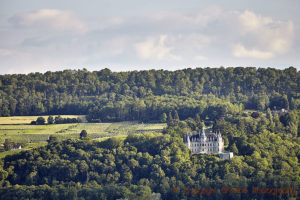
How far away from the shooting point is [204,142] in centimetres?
9075

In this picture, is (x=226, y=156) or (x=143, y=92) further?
(x=143, y=92)

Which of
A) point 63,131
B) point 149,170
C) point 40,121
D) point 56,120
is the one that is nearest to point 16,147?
point 63,131

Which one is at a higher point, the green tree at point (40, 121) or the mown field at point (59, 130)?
the green tree at point (40, 121)

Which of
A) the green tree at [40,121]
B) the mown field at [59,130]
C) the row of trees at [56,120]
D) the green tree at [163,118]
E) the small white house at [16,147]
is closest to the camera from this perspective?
the small white house at [16,147]

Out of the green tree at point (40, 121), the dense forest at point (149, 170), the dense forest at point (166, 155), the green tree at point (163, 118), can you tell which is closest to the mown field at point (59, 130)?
the green tree at point (163, 118)

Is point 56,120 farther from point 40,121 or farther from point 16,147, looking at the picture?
point 16,147

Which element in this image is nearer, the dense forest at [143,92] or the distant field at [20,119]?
the distant field at [20,119]

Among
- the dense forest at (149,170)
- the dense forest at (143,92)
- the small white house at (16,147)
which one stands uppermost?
the dense forest at (143,92)

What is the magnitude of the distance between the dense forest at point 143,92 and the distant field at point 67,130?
463 cm

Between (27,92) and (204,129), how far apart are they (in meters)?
49.8

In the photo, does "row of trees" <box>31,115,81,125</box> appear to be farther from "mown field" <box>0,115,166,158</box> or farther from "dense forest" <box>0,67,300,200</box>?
"mown field" <box>0,115,166,158</box>

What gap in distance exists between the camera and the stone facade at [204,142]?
89.9m

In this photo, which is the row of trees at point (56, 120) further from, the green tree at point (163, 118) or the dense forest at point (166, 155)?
the green tree at point (163, 118)

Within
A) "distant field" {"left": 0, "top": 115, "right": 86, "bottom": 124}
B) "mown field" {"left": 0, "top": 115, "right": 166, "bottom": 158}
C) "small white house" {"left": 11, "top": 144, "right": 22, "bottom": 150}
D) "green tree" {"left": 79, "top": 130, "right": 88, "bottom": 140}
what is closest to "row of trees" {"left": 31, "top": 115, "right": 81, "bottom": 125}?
"mown field" {"left": 0, "top": 115, "right": 166, "bottom": 158}
